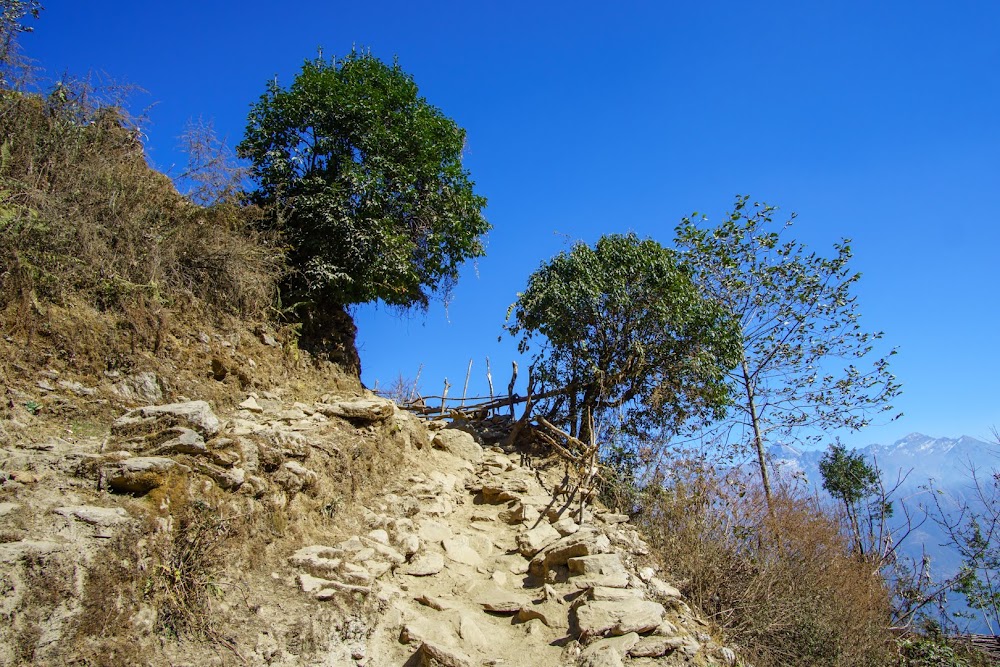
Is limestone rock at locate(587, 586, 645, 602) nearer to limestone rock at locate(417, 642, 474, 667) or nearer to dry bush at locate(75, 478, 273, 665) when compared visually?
limestone rock at locate(417, 642, 474, 667)

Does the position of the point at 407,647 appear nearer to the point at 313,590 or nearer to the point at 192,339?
the point at 313,590

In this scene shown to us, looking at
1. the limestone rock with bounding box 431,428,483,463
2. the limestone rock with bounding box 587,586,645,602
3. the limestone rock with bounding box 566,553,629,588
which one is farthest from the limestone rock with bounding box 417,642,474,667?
the limestone rock with bounding box 431,428,483,463

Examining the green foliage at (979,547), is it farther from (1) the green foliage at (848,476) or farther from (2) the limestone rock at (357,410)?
(2) the limestone rock at (357,410)

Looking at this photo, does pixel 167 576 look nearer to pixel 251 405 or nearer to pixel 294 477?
pixel 294 477

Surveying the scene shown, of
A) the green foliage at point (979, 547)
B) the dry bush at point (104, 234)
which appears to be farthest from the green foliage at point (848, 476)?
the dry bush at point (104, 234)

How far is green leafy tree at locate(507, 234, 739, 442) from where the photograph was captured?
35.9 feet

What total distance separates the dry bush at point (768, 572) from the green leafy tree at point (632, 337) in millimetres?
2087

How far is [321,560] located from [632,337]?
24.1 ft

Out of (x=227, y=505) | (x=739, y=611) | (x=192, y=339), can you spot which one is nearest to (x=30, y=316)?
(x=192, y=339)

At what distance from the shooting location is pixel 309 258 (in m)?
9.56

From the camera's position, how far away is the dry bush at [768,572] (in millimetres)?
7375

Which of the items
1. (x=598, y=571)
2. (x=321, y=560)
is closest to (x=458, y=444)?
(x=598, y=571)

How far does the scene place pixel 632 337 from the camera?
437 inches

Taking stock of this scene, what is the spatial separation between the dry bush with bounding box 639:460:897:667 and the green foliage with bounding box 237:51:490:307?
593 centimetres
